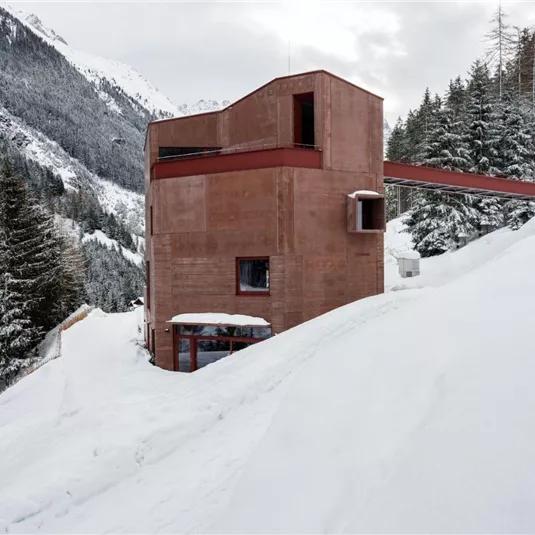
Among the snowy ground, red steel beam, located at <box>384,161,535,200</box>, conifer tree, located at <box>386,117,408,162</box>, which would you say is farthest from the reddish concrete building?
conifer tree, located at <box>386,117,408,162</box>

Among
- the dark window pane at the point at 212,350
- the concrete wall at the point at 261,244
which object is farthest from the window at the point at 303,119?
the dark window pane at the point at 212,350

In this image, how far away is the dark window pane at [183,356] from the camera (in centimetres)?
1723

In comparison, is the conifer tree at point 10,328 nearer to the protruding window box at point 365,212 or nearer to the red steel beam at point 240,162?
the red steel beam at point 240,162

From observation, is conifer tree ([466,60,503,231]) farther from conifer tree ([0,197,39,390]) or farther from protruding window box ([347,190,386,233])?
conifer tree ([0,197,39,390])

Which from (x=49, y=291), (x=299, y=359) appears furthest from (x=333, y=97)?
(x=49, y=291)

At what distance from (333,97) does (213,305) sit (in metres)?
9.19

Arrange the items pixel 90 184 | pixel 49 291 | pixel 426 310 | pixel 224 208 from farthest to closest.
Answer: pixel 90 184 → pixel 49 291 → pixel 224 208 → pixel 426 310

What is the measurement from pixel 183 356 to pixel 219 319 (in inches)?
148

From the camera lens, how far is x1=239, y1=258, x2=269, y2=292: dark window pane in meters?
15.8

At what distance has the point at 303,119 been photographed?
1817 cm

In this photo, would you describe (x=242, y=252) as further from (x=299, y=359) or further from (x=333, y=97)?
(x=333, y=97)

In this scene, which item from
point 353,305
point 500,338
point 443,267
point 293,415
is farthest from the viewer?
point 443,267

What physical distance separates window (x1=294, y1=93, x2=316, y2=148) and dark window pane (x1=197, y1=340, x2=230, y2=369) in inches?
354

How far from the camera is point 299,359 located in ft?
37.1
